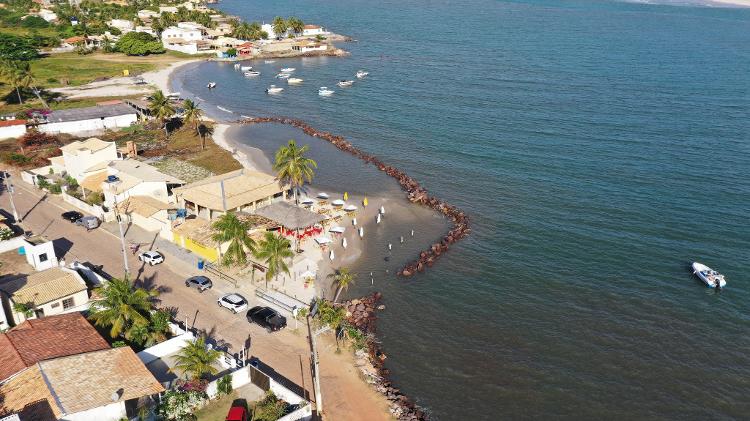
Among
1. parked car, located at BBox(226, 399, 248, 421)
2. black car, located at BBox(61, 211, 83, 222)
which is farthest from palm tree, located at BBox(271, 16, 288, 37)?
parked car, located at BBox(226, 399, 248, 421)

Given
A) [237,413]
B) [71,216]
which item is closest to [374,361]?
Result: [237,413]

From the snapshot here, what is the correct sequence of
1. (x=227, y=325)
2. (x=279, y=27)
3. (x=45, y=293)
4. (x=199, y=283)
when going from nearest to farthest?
(x=45, y=293) → (x=227, y=325) → (x=199, y=283) → (x=279, y=27)

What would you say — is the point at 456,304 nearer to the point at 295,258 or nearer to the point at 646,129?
Result: the point at 295,258

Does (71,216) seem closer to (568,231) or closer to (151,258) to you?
(151,258)

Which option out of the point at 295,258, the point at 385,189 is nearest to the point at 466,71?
the point at 385,189

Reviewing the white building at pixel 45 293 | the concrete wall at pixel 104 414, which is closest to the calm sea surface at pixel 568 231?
the concrete wall at pixel 104 414
